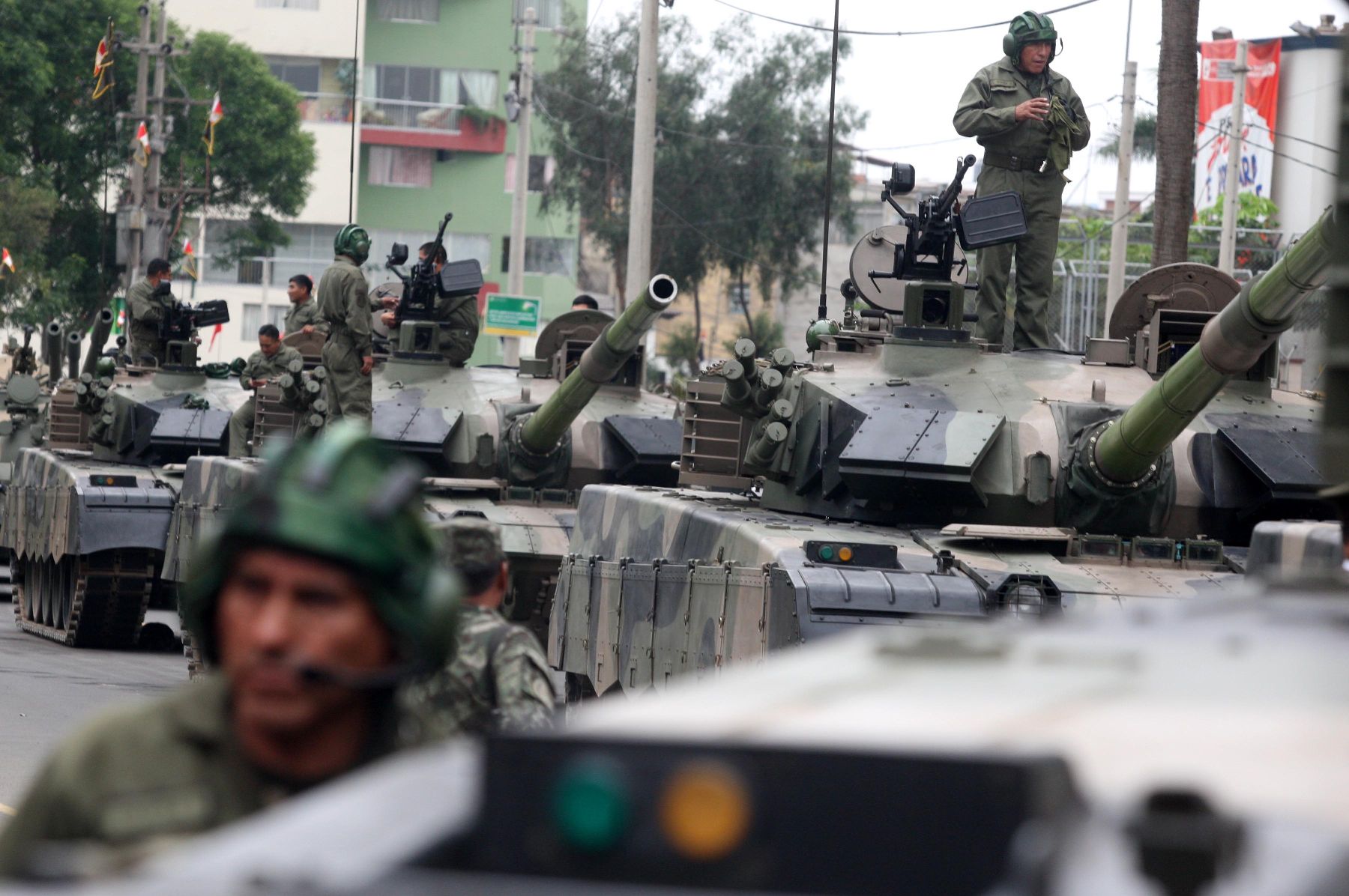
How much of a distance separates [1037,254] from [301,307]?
929 centimetres

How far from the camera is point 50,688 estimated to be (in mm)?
14602

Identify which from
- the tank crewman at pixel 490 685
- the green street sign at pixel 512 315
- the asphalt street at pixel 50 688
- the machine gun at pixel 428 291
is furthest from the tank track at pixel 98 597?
the tank crewman at pixel 490 685

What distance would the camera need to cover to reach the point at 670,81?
47250 mm

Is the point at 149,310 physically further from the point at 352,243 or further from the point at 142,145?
the point at 142,145

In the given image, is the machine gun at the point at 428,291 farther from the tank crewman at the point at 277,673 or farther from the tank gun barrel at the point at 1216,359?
the tank crewman at the point at 277,673

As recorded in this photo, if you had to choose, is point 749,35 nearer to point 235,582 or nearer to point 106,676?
point 106,676

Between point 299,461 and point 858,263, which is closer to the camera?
point 299,461

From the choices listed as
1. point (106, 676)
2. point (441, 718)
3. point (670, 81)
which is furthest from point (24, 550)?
point (670, 81)

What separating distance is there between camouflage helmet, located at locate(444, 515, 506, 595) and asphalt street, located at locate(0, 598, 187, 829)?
15.2ft

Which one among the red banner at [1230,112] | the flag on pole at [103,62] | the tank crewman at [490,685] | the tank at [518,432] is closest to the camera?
the tank crewman at [490,685]

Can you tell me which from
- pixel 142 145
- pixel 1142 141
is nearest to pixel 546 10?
pixel 1142 141

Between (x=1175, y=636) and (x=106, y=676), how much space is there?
1429 cm

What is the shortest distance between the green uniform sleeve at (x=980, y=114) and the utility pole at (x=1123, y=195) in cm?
1235

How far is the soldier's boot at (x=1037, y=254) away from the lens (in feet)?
39.1
